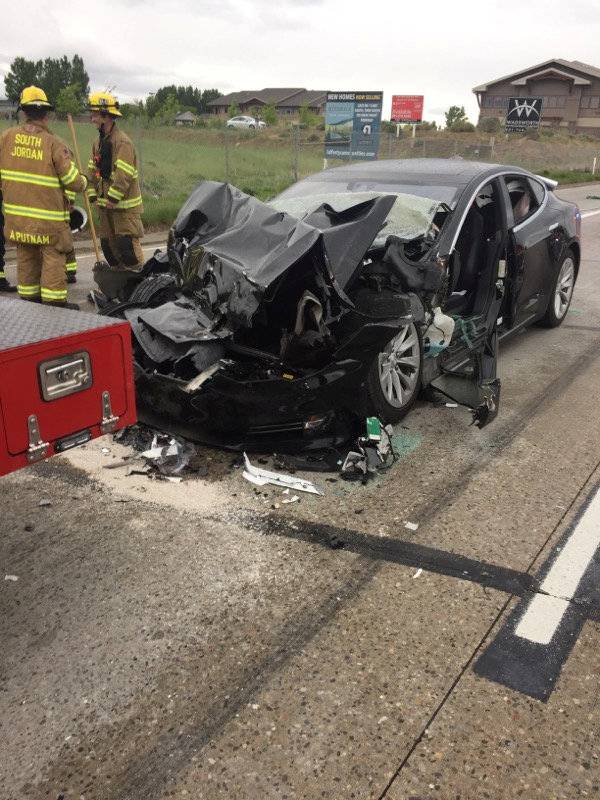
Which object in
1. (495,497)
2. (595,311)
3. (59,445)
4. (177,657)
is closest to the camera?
(59,445)

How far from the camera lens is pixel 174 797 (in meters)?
1.96

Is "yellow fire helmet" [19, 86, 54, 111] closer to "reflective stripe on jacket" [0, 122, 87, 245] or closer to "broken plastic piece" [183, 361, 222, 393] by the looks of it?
"reflective stripe on jacket" [0, 122, 87, 245]

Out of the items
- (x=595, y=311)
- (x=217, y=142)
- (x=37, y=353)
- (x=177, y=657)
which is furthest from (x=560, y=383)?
(x=217, y=142)

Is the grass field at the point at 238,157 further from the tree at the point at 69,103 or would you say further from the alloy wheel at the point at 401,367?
the alloy wheel at the point at 401,367

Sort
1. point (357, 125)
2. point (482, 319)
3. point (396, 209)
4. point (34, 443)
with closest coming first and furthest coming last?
point (34, 443), point (396, 209), point (482, 319), point (357, 125)

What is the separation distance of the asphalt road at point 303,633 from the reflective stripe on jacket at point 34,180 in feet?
8.60

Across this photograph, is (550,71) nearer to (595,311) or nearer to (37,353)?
(595,311)

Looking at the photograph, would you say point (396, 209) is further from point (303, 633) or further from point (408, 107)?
point (408, 107)

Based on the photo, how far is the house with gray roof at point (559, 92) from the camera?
69.1 meters

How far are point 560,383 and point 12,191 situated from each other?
4707 millimetres

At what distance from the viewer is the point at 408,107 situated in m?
49.7

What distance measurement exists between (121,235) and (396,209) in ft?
12.8

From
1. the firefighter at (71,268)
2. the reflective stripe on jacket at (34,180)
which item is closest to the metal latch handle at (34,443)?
the reflective stripe on jacket at (34,180)

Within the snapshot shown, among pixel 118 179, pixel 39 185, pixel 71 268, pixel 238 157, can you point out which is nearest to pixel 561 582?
pixel 39 185
